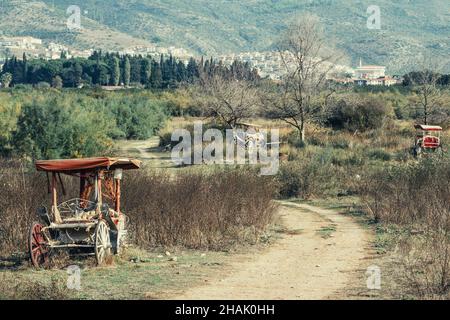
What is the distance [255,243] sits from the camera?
16.8 m

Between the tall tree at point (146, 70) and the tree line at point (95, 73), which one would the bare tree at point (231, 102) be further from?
the tall tree at point (146, 70)

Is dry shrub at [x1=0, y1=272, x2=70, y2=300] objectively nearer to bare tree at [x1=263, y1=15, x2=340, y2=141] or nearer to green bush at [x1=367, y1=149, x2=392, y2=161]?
green bush at [x1=367, y1=149, x2=392, y2=161]

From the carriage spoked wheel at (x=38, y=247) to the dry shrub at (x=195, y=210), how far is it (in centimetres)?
259

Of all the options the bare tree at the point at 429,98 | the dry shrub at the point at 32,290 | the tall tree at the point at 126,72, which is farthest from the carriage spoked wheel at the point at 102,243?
the tall tree at the point at 126,72

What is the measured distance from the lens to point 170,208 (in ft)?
55.5

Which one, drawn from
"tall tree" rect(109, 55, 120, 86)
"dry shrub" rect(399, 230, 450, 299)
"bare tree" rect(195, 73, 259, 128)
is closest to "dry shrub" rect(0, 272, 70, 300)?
"dry shrub" rect(399, 230, 450, 299)

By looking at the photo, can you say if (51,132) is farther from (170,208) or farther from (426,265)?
(426,265)

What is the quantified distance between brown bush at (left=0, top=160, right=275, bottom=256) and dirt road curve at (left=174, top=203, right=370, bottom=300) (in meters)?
1.07

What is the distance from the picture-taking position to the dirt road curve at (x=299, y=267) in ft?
39.3

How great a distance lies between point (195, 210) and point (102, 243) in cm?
344

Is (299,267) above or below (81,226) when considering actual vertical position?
below

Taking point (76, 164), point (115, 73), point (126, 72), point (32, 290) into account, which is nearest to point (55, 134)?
point (76, 164)
